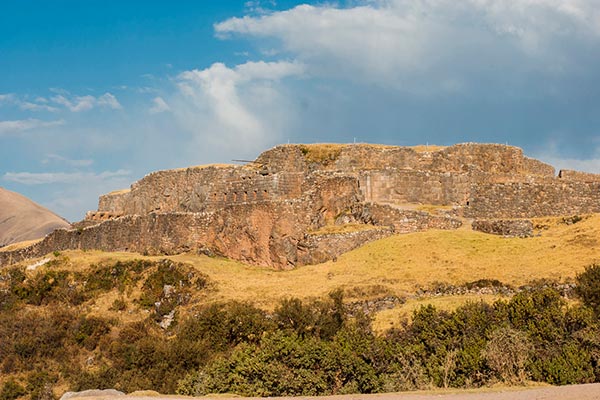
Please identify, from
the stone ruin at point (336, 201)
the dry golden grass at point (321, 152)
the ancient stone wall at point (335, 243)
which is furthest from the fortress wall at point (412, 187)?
the dry golden grass at point (321, 152)

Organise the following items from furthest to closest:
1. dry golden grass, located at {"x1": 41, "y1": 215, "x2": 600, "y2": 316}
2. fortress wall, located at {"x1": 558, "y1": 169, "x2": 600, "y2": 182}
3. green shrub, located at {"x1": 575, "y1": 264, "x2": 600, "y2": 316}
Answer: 1. fortress wall, located at {"x1": 558, "y1": 169, "x2": 600, "y2": 182}
2. dry golden grass, located at {"x1": 41, "y1": 215, "x2": 600, "y2": 316}
3. green shrub, located at {"x1": 575, "y1": 264, "x2": 600, "y2": 316}

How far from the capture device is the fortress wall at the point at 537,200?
3391cm

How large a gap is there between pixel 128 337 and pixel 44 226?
283 feet

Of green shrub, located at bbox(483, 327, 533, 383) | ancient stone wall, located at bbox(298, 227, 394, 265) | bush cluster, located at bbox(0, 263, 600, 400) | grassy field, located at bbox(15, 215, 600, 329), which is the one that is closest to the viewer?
green shrub, located at bbox(483, 327, 533, 383)

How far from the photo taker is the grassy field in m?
26.6

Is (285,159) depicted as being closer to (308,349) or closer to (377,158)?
(377,158)

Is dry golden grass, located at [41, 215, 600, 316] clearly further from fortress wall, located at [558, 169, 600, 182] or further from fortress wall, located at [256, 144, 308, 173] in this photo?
fortress wall, located at [558, 169, 600, 182]

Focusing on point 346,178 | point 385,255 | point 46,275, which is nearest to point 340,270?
point 385,255

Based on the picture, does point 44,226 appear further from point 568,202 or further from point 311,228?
point 568,202

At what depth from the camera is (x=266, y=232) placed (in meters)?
35.5

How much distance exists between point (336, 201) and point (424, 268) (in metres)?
8.86

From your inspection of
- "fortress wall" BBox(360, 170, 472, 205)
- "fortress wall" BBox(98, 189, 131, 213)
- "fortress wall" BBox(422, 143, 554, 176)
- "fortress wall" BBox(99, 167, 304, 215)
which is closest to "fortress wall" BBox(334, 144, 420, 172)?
"fortress wall" BBox(422, 143, 554, 176)

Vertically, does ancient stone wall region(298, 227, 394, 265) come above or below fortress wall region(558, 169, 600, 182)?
below

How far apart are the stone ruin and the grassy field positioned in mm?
1632
